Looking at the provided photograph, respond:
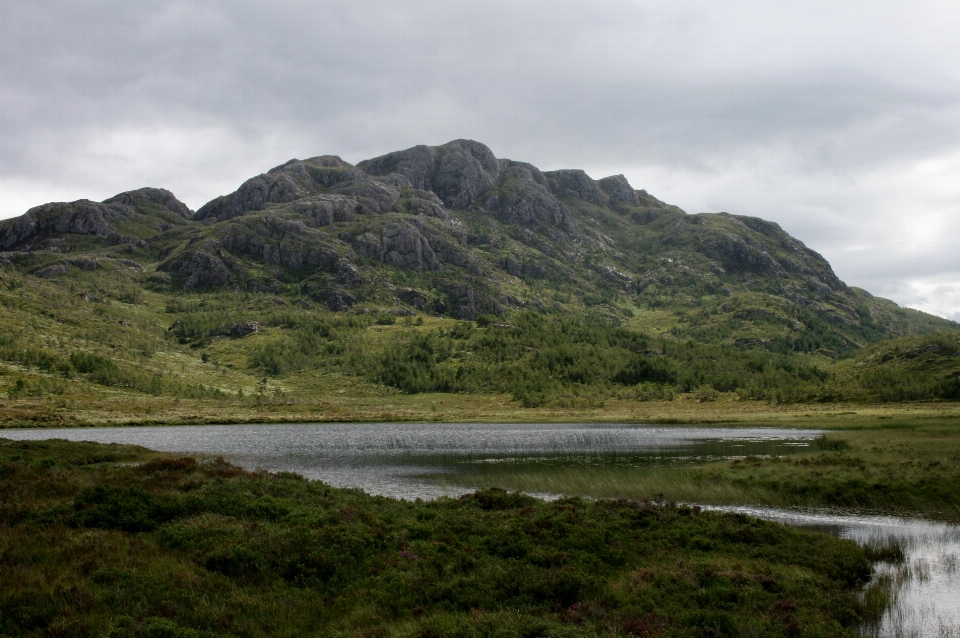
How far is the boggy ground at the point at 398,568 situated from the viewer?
1792cm

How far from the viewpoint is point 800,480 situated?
43.4m

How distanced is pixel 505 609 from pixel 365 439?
81523 millimetres

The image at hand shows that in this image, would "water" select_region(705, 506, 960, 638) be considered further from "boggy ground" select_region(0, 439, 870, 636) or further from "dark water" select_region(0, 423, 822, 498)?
"dark water" select_region(0, 423, 822, 498)

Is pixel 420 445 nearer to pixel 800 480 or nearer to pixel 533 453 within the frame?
pixel 533 453

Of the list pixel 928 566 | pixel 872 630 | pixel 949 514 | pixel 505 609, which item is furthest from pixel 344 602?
pixel 949 514

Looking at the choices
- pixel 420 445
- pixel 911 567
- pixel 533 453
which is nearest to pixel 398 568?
pixel 911 567

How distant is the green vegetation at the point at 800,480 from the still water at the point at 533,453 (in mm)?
2771

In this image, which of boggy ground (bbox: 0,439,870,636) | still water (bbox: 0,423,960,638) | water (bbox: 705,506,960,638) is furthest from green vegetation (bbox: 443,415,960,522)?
boggy ground (bbox: 0,439,870,636)

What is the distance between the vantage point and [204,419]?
13062 cm

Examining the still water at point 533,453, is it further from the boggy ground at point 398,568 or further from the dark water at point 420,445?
the boggy ground at point 398,568

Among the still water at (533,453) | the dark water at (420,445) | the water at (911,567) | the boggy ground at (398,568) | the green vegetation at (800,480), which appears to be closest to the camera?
the boggy ground at (398,568)

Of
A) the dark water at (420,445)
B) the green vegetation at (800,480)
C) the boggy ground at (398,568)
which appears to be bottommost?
the dark water at (420,445)

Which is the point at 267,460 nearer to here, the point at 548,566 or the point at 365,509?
the point at 365,509

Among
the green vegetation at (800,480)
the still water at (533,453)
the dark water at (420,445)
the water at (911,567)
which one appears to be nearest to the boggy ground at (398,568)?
the water at (911,567)
